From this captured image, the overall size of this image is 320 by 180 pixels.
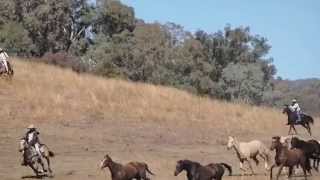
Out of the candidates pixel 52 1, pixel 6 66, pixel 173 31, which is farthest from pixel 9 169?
pixel 173 31

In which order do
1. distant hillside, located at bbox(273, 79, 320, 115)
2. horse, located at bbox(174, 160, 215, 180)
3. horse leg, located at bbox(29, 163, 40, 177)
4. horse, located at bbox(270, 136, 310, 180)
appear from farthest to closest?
distant hillside, located at bbox(273, 79, 320, 115) → horse leg, located at bbox(29, 163, 40, 177) → horse, located at bbox(270, 136, 310, 180) → horse, located at bbox(174, 160, 215, 180)

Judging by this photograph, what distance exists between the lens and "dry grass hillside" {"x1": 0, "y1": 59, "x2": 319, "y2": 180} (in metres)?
28.1

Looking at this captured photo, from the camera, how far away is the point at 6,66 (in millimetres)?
40562

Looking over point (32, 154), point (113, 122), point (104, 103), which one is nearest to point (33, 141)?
point (32, 154)

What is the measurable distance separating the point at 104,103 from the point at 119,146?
858 centimetres

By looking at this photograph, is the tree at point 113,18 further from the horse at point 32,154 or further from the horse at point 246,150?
the horse at point 32,154

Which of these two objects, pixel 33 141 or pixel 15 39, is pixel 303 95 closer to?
pixel 15 39

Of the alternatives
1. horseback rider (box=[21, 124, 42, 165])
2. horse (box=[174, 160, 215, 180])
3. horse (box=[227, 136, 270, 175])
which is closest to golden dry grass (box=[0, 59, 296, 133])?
horseback rider (box=[21, 124, 42, 165])

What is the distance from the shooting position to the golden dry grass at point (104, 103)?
3703cm

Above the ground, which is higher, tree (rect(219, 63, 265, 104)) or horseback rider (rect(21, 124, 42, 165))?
tree (rect(219, 63, 265, 104))

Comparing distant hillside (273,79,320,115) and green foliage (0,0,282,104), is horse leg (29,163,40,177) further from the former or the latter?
distant hillside (273,79,320,115)

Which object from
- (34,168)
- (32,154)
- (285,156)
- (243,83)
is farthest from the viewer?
(243,83)

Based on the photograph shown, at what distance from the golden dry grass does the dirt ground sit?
120cm

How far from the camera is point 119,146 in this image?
31719 mm
